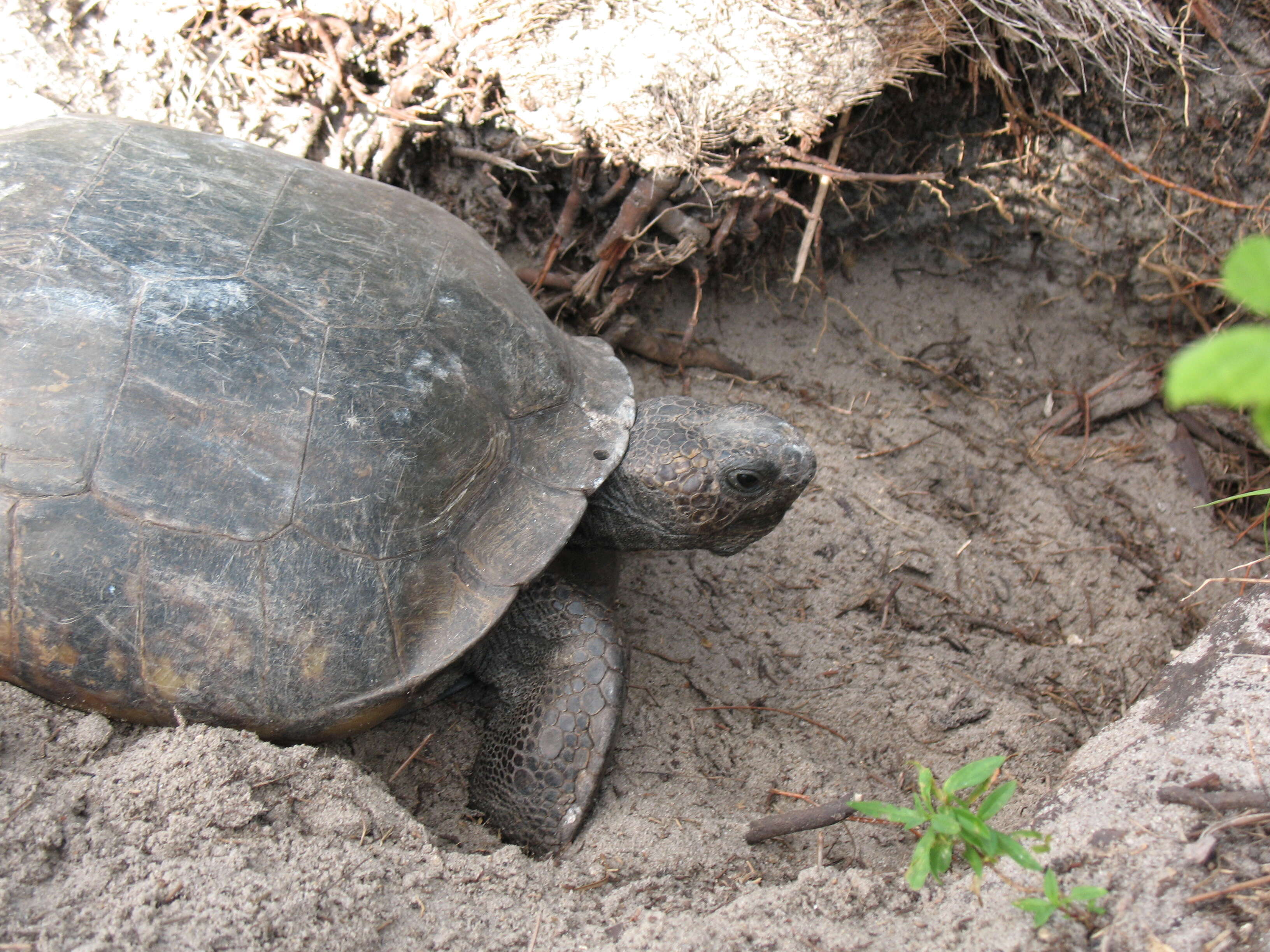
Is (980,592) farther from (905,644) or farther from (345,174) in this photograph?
(345,174)

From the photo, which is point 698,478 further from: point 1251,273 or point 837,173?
point 1251,273

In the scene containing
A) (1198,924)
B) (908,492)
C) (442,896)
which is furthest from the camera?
(908,492)

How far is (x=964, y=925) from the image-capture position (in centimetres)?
180

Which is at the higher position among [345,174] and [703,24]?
[703,24]

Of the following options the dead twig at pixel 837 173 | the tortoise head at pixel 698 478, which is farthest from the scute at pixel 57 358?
the dead twig at pixel 837 173

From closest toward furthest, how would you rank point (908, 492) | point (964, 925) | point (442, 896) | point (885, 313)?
point (964, 925) → point (442, 896) → point (908, 492) → point (885, 313)

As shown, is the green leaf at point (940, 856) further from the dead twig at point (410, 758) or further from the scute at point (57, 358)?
the scute at point (57, 358)

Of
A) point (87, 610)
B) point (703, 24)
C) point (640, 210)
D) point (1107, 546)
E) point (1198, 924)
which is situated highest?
point (703, 24)

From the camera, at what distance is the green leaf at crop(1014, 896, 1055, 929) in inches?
62.3

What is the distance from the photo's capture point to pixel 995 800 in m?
1.67

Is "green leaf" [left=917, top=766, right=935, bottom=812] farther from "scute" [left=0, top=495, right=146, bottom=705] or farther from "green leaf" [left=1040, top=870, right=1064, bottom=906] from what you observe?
"scute" [left=0, top=495, right=146, bottom=705]

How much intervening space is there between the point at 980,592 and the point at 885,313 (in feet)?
5.26

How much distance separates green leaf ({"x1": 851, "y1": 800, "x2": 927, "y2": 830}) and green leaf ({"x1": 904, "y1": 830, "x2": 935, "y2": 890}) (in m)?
0.03

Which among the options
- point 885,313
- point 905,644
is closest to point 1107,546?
point 905,644
